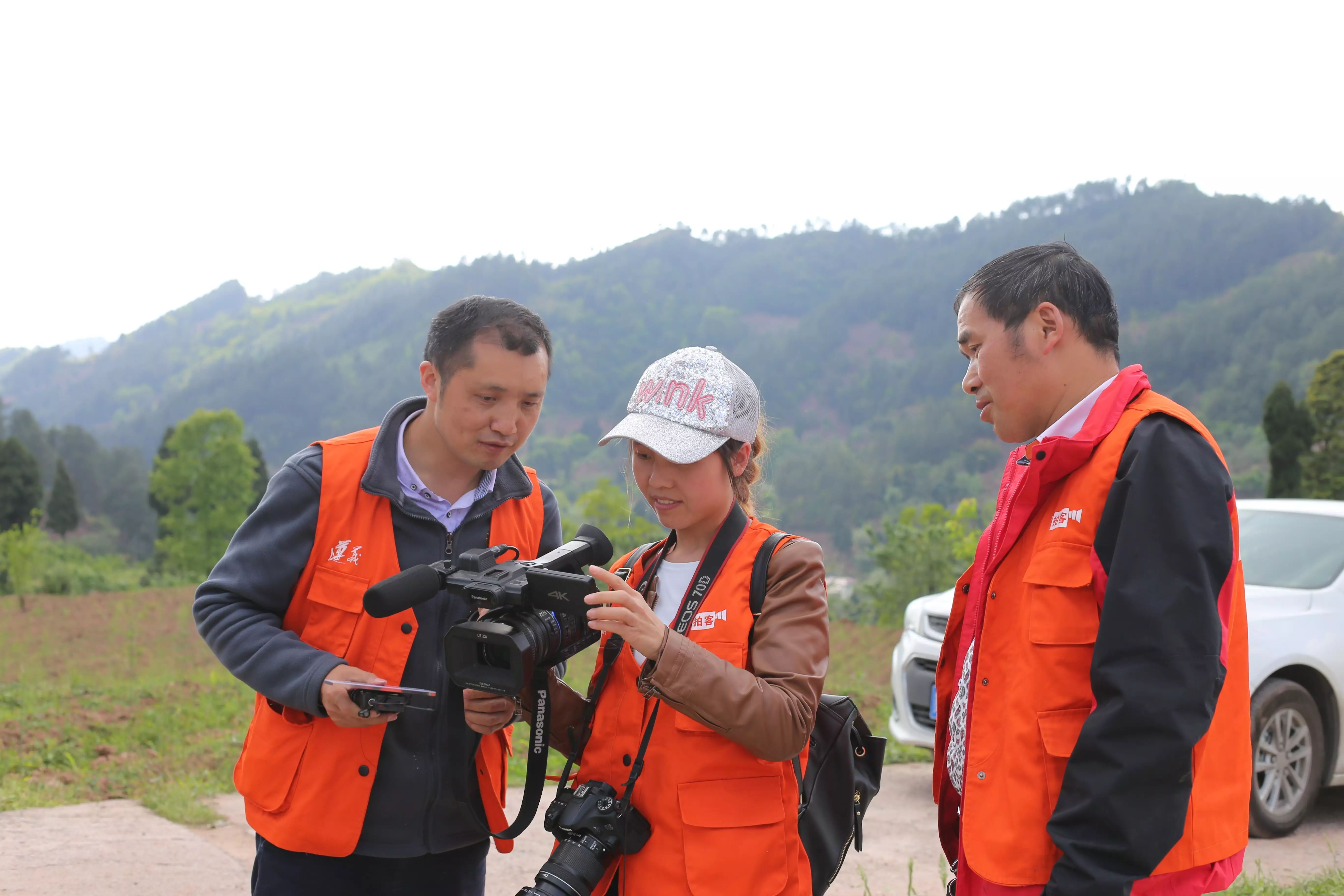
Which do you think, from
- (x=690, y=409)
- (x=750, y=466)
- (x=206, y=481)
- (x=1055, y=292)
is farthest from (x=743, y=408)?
(x=206, y=481)

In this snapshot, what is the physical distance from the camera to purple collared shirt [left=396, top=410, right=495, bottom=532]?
98.9 inches

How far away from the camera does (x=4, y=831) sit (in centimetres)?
439

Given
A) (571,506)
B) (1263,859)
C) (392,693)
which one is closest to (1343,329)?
(571,506)

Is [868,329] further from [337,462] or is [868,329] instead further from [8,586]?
[337,462]

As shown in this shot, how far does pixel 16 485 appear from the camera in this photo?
36438 mm

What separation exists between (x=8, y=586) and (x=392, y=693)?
957 inches

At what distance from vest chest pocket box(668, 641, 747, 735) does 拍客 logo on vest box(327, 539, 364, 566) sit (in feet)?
2.90

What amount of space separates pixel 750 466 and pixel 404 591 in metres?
0.93

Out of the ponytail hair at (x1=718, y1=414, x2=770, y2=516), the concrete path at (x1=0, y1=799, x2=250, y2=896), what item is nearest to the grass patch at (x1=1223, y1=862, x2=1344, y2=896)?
the ponytail hair at (x1=718, y1=414, x2=770, y2=516)

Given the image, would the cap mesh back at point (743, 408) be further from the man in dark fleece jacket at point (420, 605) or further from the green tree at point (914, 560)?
the green tree at point (914, 560)

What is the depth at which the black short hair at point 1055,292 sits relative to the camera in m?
2.01

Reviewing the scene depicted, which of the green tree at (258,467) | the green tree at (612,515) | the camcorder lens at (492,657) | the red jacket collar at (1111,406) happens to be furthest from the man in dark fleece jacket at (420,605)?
the green tree at (258,467)

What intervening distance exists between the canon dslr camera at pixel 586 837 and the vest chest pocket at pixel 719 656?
208 mm

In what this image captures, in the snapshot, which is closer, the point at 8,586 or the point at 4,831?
the point at 4,831
